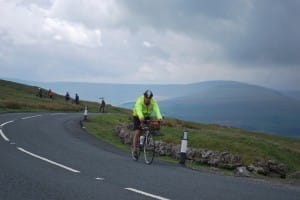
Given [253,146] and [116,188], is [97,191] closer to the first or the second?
[116,188]

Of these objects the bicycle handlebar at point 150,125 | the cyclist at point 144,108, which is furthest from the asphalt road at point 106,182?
the cyclist at point 144,108

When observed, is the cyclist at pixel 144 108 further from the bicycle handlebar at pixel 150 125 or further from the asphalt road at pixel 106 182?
the asphalt road at pixel 106 182

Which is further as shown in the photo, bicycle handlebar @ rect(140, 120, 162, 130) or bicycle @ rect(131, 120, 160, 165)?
bicycle @ rect(131, 120, 160, 165)

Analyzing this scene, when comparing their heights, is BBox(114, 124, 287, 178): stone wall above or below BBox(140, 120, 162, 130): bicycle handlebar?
below

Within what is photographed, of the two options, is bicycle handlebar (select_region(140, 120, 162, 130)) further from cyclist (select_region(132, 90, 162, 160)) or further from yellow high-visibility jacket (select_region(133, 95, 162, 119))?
yellow high-visibility jacket (select_region(133, 95, 162, 119))

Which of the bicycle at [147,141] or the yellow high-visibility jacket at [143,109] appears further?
the bicycle at [147,141]

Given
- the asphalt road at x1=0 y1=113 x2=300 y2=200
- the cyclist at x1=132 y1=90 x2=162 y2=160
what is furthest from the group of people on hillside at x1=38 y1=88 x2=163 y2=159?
the asphalt road at x1=0 y1=113 x2=300 y2=200

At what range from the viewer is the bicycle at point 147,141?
1470 cm

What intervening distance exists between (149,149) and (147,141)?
0.35 meters

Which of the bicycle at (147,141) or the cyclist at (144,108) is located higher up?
the cyclist at (144,108)

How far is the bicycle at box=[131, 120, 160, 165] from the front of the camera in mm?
14703

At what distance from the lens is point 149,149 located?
1499 cm

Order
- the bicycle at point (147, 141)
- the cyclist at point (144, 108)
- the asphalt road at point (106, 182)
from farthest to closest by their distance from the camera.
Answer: the bicycle at point (147, 141) → the cyclist at point (144, 108) → the asphalt road at point (106, 182)

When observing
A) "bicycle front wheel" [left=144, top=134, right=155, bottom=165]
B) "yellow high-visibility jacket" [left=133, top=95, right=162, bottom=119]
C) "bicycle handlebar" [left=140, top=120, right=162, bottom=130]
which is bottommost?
"bicycle front wheel" [left=144, top=134, right=155, bottom=165]
